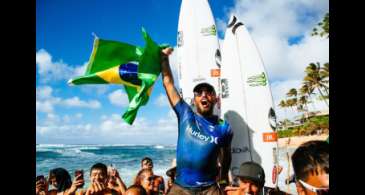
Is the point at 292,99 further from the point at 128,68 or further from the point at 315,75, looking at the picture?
the point at 128,68

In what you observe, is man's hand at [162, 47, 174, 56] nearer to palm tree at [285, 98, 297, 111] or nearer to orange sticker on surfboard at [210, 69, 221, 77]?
orange sticker on surfboard at [210, 69, 221, 77]

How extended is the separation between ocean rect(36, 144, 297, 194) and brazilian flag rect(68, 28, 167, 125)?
16966 mm

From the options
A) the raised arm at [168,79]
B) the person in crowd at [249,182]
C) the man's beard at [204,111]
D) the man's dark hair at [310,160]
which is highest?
the raised arm at [168,79]

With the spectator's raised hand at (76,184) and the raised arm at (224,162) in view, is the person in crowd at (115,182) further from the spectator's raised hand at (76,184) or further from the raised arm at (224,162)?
the raised arm at (224,162)

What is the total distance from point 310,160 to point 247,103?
3140mm

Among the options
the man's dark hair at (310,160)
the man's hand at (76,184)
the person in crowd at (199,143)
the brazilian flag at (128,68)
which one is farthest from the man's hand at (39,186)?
the man's dark hair at (310,160)

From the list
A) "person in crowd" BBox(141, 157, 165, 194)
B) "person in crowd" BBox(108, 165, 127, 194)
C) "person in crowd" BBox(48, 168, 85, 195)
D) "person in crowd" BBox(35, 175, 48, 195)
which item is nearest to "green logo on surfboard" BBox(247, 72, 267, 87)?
"person in crowd" BBox(141, 157, 165, 194)

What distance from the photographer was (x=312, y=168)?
1.71 metres

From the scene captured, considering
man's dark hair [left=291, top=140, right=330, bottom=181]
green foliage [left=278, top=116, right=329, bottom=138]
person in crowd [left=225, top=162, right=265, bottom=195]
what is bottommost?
green foliage [left=278, top=116, right=329, bottom=138]

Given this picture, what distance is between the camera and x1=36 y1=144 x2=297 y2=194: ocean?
2358cm

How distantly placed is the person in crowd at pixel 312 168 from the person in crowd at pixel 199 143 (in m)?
1.80

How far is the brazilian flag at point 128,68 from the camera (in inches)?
154

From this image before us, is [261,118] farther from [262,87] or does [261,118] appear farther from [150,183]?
[150,183]
